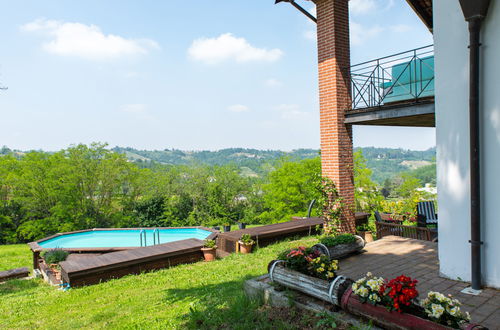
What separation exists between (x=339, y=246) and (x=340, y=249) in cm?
6

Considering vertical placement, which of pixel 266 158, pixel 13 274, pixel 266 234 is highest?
pixel 266 158

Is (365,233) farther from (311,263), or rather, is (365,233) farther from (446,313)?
(446,313)

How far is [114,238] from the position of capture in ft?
51.2

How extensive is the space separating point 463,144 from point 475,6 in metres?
1.75

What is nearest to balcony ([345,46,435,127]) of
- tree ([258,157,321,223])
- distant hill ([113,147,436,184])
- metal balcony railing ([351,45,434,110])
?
metal balcony railing ([351,45,434,110])

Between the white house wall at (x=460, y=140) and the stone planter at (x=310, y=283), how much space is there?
2.04 m

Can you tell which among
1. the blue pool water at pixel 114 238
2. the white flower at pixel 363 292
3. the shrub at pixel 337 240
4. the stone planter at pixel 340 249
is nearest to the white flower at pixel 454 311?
the white flower at pixel 363 292

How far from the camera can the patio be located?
3646mm

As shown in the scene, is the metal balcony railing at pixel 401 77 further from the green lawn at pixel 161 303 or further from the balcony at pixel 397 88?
the green lawn at pixel 161 303

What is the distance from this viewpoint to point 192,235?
14172mm

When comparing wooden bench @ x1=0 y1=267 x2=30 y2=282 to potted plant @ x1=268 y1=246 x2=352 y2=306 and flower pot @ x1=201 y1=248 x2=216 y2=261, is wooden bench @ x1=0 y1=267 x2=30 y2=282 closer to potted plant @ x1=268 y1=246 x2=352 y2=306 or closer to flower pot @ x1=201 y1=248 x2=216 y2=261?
flower pot @ x1=201 y1=248 x2=216 y2=261

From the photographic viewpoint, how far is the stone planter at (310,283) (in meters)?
3.48

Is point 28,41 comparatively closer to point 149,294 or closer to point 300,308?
point 149,294

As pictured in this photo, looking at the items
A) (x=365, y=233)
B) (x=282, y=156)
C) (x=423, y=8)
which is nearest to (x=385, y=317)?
(x=365, y=233)
